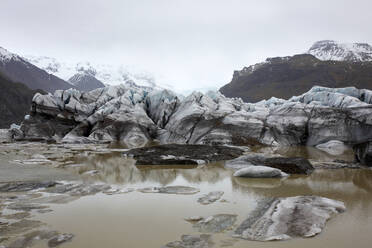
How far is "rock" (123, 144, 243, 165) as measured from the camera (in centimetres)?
1215

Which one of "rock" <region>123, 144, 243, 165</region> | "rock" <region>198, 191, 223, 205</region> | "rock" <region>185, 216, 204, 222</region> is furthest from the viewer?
"rock" <region>123, 144, 243, 165</region>

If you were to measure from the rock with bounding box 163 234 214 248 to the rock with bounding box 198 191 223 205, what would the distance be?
77.0 inches

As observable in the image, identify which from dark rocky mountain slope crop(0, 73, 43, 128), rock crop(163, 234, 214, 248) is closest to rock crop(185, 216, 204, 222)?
rock crop(163, 234, 214, 248)

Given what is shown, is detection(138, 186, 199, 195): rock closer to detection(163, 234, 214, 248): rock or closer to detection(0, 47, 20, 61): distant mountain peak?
detection(163, 234, 214, 248): rock

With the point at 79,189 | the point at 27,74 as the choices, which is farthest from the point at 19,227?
the point at 27,74

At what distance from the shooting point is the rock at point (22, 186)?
7.60 m

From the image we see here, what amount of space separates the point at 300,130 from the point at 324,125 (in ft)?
5.18

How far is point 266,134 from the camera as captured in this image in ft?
70.6

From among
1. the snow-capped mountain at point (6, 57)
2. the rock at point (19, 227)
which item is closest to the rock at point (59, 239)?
the rock at point (19, 227)

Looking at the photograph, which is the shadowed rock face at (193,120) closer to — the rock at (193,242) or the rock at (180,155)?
the rock at (180,155)

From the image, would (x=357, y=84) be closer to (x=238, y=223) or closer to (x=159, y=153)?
(x=159, y=153)

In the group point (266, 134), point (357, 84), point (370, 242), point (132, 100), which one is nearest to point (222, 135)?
point (266, 134)

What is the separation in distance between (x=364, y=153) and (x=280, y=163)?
4083mm

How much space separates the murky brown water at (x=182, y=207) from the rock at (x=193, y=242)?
0.12 m
